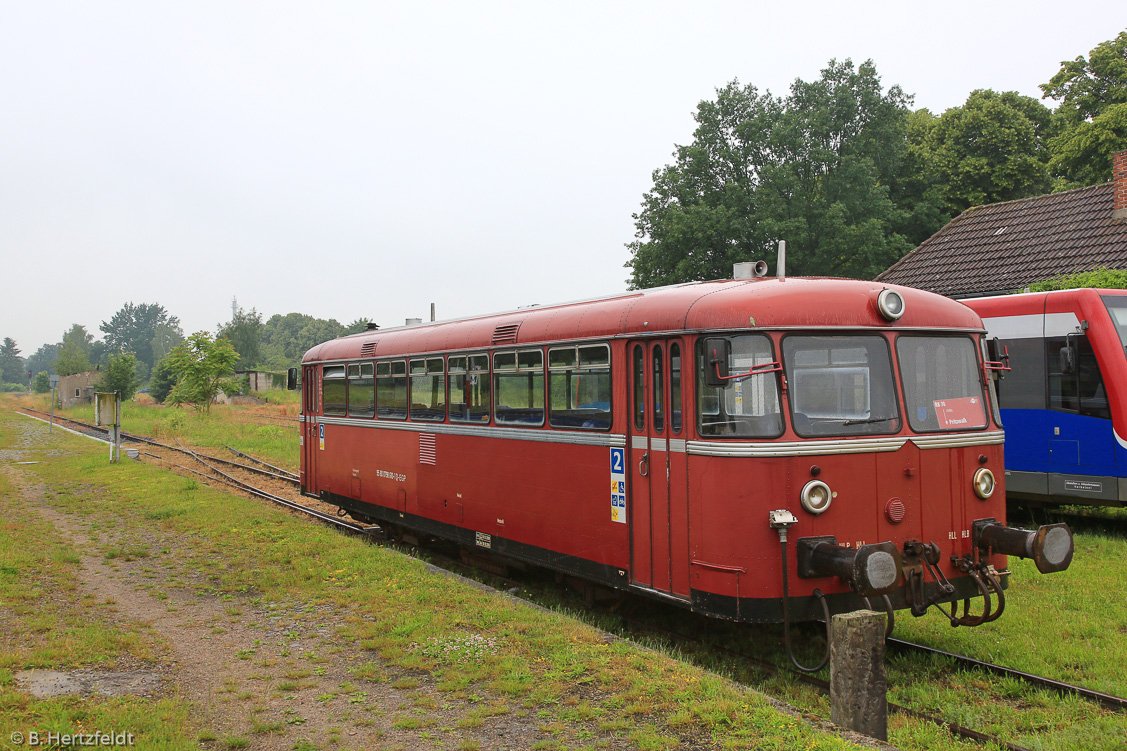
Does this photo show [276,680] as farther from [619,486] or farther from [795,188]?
[795,188]

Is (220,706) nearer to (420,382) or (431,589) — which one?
(431,589)

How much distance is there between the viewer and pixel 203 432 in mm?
35375

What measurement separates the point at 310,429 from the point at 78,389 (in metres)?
61.7

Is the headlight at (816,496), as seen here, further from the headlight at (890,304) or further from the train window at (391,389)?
the train window at (391,389)

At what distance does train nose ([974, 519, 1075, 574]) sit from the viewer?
638 centimetres

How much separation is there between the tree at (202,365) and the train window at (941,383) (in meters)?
39.3

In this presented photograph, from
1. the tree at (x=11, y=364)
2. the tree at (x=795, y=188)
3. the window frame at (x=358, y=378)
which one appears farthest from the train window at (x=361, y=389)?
the tree at (x=11, y=364)

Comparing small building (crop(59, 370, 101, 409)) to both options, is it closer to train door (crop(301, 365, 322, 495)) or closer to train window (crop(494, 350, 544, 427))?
train door (crop(301, 365, 322, 495))

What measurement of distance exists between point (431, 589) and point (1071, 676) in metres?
5.69

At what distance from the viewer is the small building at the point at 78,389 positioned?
2544 inches

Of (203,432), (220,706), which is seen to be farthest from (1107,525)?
(203,432)

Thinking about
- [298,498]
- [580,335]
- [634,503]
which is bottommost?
[298,498]

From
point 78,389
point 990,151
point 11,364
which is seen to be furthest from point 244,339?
point 11,364

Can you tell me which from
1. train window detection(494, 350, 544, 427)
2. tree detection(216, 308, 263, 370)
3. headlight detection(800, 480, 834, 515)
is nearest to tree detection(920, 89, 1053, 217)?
train window detection(494, 350, 544, 427)
